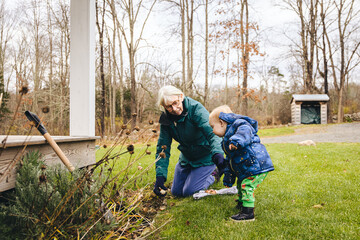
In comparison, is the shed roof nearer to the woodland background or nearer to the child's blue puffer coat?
the woodland background

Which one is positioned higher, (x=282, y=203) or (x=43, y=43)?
(x=43, y=43)

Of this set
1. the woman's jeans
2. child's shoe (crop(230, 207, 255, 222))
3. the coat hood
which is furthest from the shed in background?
child's shoe (crop(230, 207, 255, 222))

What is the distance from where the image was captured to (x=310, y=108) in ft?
62.1

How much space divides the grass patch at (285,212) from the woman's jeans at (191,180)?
0.57ft

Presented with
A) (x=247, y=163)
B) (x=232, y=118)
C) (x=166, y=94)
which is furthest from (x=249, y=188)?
(x=166, y=94)

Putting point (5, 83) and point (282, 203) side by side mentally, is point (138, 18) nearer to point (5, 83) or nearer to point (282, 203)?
point (5, 83)

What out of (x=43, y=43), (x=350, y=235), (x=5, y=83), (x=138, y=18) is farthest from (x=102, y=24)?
(x=350, y=235)

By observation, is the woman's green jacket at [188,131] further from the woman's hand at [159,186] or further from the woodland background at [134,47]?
the woodland background at [134,47]

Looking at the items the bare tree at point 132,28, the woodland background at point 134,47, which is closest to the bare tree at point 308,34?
the woodland background at point 134,47

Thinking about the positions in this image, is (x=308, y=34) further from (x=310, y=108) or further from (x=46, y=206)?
(x=46, y=206)

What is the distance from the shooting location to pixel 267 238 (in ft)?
6.63

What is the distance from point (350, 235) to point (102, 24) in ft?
47.6

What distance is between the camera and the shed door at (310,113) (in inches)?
741

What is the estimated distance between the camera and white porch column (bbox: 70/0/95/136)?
2.82 m
